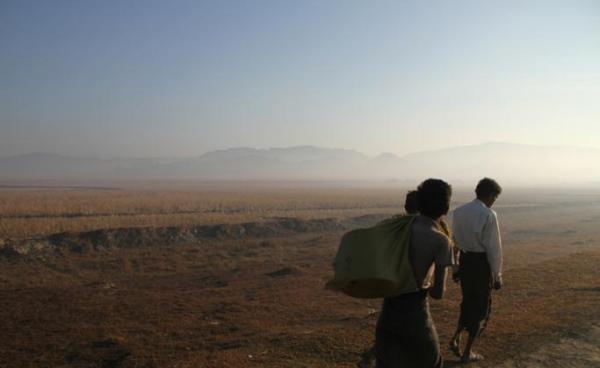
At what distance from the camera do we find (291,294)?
39.8ft

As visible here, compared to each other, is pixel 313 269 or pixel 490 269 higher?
pixel 490 269

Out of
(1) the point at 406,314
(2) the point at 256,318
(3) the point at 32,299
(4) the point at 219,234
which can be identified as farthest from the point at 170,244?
(1) the point at 406,314

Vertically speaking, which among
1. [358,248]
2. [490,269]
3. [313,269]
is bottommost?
[313,269]

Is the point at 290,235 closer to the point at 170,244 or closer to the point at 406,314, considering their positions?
the point at 170,244

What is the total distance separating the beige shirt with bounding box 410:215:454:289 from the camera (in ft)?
11.1

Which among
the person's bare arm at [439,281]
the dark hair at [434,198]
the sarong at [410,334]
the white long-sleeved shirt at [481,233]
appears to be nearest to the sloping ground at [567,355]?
the white long-sleeved shirt at [481,233]

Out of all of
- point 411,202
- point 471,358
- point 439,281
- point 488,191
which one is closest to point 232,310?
point 471,358

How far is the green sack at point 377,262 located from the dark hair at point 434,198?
19 cm

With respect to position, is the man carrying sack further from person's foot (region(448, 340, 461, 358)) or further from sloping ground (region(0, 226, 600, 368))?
sloping ground (region(0, 226, 600, 368))

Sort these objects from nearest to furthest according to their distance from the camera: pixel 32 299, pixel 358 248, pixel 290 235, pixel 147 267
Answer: pixel 358 248
pixel 32 299
pixel 147 267
pixel 290 235

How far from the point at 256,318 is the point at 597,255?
12813 millimetres

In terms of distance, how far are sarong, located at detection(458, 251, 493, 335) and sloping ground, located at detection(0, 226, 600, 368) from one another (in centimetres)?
62

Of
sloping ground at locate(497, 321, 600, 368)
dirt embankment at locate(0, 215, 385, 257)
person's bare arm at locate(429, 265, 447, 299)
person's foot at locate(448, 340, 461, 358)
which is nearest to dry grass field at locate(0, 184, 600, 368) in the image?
sloping ground at locate(497, 321, 600, 368)

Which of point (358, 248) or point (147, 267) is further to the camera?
point (147, 267)
